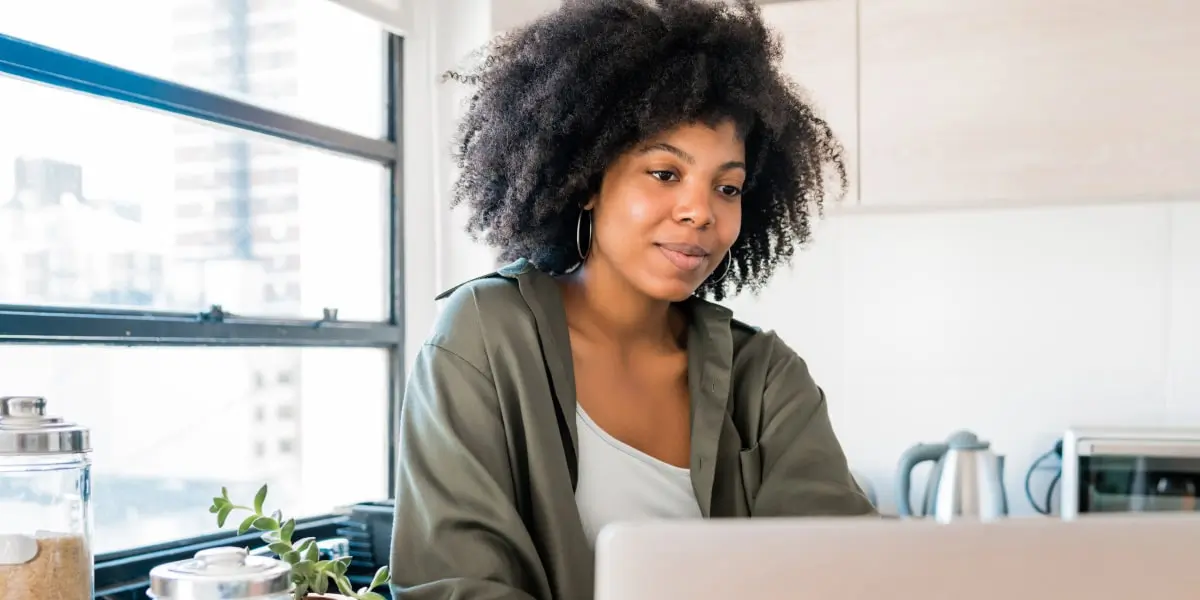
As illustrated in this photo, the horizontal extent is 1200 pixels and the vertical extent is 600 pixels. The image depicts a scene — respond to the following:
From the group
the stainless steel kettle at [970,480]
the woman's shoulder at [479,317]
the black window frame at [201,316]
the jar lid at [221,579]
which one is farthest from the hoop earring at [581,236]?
the stainless steel kettle at [970,480]

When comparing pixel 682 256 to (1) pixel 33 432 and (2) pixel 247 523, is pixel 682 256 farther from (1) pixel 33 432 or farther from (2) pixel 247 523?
(1) pixel 33 432

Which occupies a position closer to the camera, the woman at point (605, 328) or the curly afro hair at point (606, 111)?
the woman at point (605, 328)

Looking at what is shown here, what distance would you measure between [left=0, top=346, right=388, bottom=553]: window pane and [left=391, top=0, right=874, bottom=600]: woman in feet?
2.37

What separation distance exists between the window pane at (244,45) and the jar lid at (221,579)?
105 centimetres

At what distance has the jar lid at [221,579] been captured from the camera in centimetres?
80

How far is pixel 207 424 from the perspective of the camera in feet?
6.39

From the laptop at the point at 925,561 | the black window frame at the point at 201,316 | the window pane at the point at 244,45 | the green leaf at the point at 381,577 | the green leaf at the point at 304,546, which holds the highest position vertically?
the window pane at the point at 244,45

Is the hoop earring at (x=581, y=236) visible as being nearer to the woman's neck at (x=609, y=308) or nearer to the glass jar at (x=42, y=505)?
the woman's neck at (x=609, y=308)

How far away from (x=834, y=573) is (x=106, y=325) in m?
1.45

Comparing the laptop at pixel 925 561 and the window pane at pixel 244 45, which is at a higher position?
the window pane at pixel 244 45

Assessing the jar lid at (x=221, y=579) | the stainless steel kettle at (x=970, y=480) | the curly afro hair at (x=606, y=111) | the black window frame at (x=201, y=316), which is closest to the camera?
the jar lid at (x=221, y=579)

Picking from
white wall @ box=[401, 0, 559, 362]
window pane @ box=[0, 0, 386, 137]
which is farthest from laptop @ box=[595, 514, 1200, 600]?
white wall @ box=[401, 0, 559, 362]

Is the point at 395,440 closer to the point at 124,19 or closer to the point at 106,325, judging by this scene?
the point at 106,325

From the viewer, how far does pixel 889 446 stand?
2.49 m
